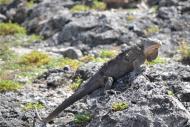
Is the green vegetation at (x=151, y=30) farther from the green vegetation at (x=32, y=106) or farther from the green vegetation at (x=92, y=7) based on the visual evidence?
the green vegetation at (x=32, y=106)

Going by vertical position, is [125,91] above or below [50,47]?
above

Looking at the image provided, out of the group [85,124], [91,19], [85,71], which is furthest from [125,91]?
[91,19]

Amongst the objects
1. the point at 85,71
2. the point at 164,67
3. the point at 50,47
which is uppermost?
the point at 164,67

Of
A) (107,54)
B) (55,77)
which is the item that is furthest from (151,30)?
(55,77)

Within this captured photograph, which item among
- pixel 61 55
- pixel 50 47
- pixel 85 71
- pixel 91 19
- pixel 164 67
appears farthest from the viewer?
pixel 91 19

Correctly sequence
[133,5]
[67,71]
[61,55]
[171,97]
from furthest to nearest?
[133,5] < [61,55] < [67,71] < [171,97]

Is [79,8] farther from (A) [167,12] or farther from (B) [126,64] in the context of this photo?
(B) [126,64]

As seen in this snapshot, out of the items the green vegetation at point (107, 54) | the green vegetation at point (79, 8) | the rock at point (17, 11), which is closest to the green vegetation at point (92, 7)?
the green vegetation at point (79, 8)

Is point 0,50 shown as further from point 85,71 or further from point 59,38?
point 85,71
